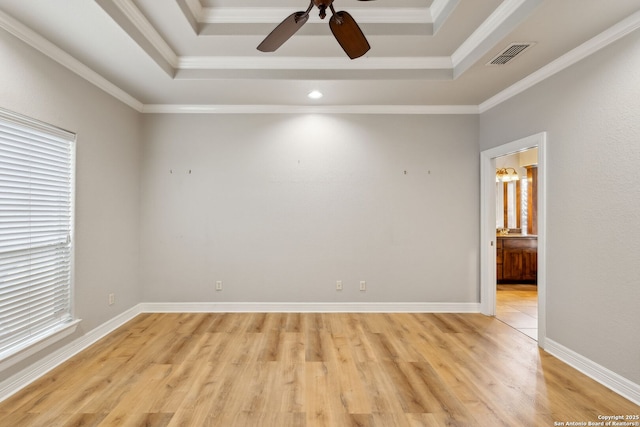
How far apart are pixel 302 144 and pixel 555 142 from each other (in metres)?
2.66

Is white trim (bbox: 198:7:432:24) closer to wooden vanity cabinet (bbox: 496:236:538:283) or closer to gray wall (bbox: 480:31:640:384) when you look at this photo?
gray wall (bbox: 480:31:640:384)

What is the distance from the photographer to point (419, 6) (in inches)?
105

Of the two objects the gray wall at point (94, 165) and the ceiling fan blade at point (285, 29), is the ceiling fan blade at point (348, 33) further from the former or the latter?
the gray wall at point (94, 165)

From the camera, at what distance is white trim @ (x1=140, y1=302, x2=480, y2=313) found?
3.93 meters

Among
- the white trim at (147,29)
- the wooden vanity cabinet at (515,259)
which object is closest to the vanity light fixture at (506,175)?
the wooden vanity cabinet at (515,259)

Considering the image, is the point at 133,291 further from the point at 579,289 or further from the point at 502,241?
the point at 502,241

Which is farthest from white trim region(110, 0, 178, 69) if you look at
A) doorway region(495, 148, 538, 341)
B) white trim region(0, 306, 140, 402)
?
doorway region(495, 148, 538, 341)

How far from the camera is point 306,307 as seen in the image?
12.9 feet

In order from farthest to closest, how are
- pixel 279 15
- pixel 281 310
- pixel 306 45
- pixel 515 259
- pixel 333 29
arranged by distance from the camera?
pixel 515 259, pixel 281 310, pixel 306 45, pixel 279 15, pixel 333 29

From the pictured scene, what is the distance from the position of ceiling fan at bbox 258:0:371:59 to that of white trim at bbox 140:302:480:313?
2.94 meters

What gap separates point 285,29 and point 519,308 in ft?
14.6

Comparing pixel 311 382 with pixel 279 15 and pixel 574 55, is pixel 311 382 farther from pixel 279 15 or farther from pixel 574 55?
pixel 574 55

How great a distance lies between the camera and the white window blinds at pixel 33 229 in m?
2.18

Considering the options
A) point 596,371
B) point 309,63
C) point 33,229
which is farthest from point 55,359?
point 596,371
